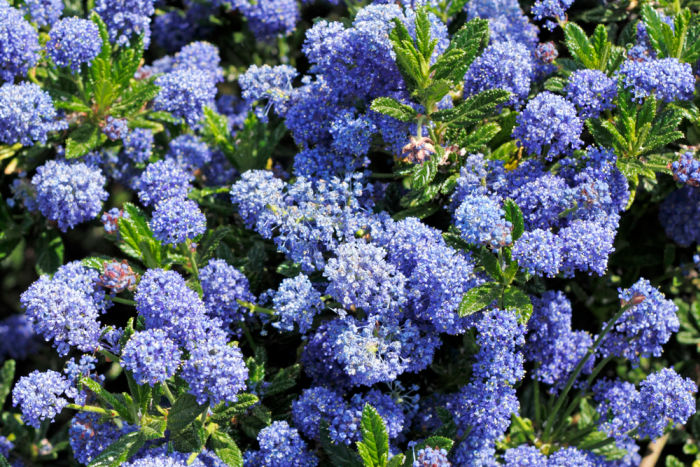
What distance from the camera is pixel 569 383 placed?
13.0ft

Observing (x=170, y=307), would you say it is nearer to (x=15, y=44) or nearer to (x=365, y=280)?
(x=365, y=280)

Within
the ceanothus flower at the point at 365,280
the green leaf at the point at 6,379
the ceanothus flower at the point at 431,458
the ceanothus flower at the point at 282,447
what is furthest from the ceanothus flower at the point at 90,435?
the green leaf at the point at 6,379

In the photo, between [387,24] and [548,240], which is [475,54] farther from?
[548,240]

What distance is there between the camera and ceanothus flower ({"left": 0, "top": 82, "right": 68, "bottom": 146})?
4078 millimetres

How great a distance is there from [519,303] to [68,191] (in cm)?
251

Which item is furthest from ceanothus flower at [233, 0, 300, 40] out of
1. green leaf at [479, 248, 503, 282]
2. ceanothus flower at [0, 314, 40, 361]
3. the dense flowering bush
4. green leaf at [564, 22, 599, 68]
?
ceanothus flower at [0, 314, 40, 361]

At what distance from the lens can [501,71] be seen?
3980 millimetres

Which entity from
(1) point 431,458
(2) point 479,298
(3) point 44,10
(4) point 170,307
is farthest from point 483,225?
(3) point 44,10

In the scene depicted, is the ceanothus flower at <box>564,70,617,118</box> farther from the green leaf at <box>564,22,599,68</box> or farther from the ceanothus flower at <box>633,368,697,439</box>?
the ceanothus flower at <box>633,368,697,439</box>

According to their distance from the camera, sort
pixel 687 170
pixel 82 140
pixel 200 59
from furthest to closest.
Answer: pixel 200 59
pixel 82 140
pixel 687 170

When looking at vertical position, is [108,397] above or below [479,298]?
below

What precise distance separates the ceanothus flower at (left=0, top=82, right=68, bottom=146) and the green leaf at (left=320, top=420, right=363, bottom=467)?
2260 millimetres

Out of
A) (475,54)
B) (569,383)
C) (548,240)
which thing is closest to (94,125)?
(475,54)

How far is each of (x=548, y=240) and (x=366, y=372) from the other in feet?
3.42
